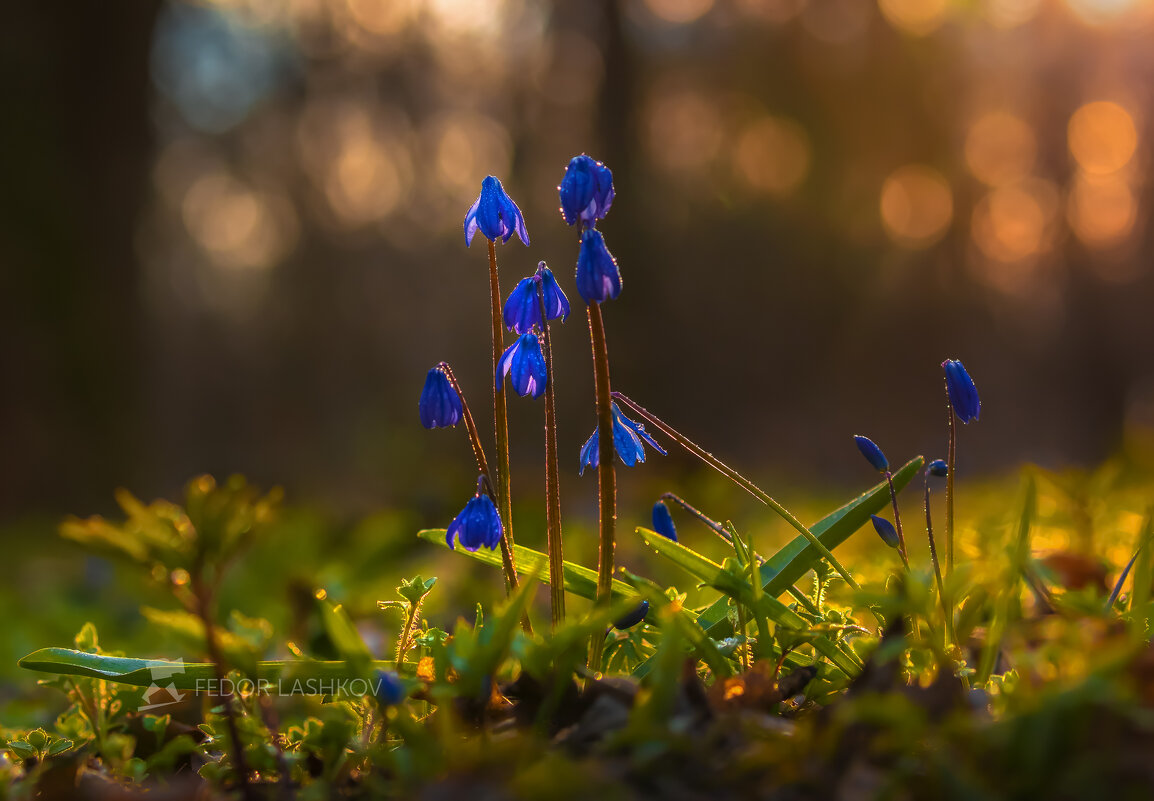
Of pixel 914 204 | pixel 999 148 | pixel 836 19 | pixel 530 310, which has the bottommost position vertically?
pixel 530 310

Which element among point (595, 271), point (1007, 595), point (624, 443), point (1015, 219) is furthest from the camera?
point (1015, 219)

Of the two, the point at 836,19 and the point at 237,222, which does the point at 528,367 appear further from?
the point at 237,222

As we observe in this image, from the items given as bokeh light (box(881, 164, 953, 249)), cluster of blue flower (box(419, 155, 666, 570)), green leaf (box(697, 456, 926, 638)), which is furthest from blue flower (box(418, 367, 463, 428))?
bokeh light (box(881, 164, 953, 249))

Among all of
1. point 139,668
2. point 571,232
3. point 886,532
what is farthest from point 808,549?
point 571,232

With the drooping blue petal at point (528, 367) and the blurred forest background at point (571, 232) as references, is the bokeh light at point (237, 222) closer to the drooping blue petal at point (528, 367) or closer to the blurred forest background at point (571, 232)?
the blurred forest background at point (571, 232)

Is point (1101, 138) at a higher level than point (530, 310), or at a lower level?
higher

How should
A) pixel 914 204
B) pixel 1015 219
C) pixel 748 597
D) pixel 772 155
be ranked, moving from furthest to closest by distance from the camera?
pixel 1015 219 < pixel 914 204 < pixel 772 155 < pixel 748 597

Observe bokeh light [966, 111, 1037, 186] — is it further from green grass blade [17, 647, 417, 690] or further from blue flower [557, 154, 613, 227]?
green grass blade [17, 647, 417, 690]
